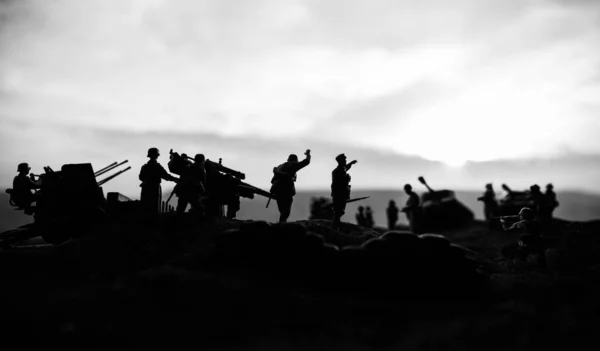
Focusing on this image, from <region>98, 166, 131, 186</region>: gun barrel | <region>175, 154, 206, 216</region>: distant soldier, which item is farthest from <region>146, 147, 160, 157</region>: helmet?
<region>98, 166, 131, 186</region>: gun barrel

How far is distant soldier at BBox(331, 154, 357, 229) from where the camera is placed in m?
12.3

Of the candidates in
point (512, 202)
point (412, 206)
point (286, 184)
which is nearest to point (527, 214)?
point (412, 206)

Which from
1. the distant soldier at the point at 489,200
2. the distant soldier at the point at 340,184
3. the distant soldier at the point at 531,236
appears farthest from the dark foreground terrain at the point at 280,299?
the distant soldier at the point at 489,200

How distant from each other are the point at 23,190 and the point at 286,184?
9081mm

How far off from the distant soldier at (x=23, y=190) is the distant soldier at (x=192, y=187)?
238 inches

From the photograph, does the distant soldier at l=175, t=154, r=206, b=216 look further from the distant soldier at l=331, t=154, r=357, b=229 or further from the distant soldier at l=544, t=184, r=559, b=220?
the distant soldier at l=544, t=184, r=559, b=220

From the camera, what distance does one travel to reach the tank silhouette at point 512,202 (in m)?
24.1

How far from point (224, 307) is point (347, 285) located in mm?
2226

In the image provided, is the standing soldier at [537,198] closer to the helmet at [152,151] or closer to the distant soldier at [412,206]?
the distant soldier at [412,206]

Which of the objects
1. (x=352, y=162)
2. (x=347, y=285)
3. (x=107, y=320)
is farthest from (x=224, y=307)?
(x=352, y=162)

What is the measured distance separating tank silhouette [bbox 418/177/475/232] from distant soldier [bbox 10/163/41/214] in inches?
940

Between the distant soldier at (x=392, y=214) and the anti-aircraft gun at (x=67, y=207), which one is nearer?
the anti-aircraft gun at (x=67, y=207)

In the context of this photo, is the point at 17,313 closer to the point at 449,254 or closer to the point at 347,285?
the point at 347,285

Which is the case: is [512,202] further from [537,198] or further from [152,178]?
[152,178]
